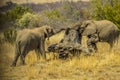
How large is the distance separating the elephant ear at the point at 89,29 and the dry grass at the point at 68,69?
271 cm

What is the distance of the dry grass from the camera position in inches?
432

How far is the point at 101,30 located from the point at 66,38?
2199 mm

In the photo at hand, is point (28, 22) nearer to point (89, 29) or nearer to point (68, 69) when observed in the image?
point (89, 29)

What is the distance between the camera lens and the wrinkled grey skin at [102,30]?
16672 millimetres

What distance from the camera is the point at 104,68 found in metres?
12.0

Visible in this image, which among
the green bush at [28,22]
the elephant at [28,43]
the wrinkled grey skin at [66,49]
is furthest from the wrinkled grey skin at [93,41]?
the green bush at [28,22]

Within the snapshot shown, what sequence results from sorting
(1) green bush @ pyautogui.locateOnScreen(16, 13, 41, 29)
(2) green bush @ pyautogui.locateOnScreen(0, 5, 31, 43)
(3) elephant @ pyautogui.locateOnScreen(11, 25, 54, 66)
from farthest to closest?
(1) green bush @ pyautogui.locateOnScreen(16, 13, 41, 29) → (2) green bush @ pyautogui.locateOnScreen(0, 5, 31, 43) → (3) elephant @ pyautogui.locateOnScreen(11, 25, 54, 66)

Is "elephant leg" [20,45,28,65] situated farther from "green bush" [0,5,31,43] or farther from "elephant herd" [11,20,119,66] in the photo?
"green bush" [0,5,31,43]

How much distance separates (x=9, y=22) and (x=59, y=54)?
519 inches

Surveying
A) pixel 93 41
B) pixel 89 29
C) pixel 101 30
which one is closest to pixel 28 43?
pixel 93 41

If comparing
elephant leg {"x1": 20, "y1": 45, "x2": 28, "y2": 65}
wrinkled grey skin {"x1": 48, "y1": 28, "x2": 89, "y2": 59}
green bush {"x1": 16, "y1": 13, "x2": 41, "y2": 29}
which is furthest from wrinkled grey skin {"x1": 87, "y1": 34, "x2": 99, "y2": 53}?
green bush {"x1": 16, "y1": 13, "x2": 41, "y2": 29}

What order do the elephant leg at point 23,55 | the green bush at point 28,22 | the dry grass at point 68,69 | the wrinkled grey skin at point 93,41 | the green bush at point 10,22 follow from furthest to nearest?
the green bush at point 28,22, the green bush at point 10,22, the wrinkled grey skin at point 93,41, the elephant leg at point 23,55, the dry grass at point 68,69

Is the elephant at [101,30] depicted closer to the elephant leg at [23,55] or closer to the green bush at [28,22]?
the elephant leg at [23,55]

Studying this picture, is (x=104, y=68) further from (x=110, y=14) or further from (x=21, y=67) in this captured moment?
(x=110, y=14)
